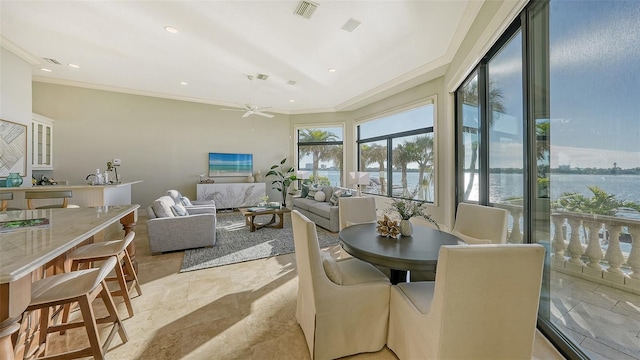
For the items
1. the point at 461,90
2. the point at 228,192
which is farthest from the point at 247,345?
the point at 228,192

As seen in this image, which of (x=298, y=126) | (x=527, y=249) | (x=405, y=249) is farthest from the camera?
(x=298, y=126)

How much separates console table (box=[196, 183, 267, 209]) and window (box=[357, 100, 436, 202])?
3150mm

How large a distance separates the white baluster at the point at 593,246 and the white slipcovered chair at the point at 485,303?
2.21 feet

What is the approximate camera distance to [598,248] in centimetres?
136

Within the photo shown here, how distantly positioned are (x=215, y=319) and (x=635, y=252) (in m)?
2.69

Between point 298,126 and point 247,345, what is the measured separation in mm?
6492

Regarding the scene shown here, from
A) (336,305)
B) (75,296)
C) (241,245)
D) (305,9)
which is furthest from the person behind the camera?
(241,245)

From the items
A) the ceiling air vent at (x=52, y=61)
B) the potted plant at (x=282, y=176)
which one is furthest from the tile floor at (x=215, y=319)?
the potted plant at (x=282, y=176)

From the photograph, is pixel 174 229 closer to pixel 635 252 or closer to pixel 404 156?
pixel 635 252

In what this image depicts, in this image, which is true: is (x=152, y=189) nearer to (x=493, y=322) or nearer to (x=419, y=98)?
(x=419, y=98)

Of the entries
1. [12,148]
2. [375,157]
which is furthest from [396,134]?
[12,148]

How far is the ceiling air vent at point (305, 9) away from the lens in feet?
8.55

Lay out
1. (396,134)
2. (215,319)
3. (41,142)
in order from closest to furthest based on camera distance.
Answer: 1. (215,319)
2. (41,142)
3. (396,134)

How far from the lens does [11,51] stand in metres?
3.67
